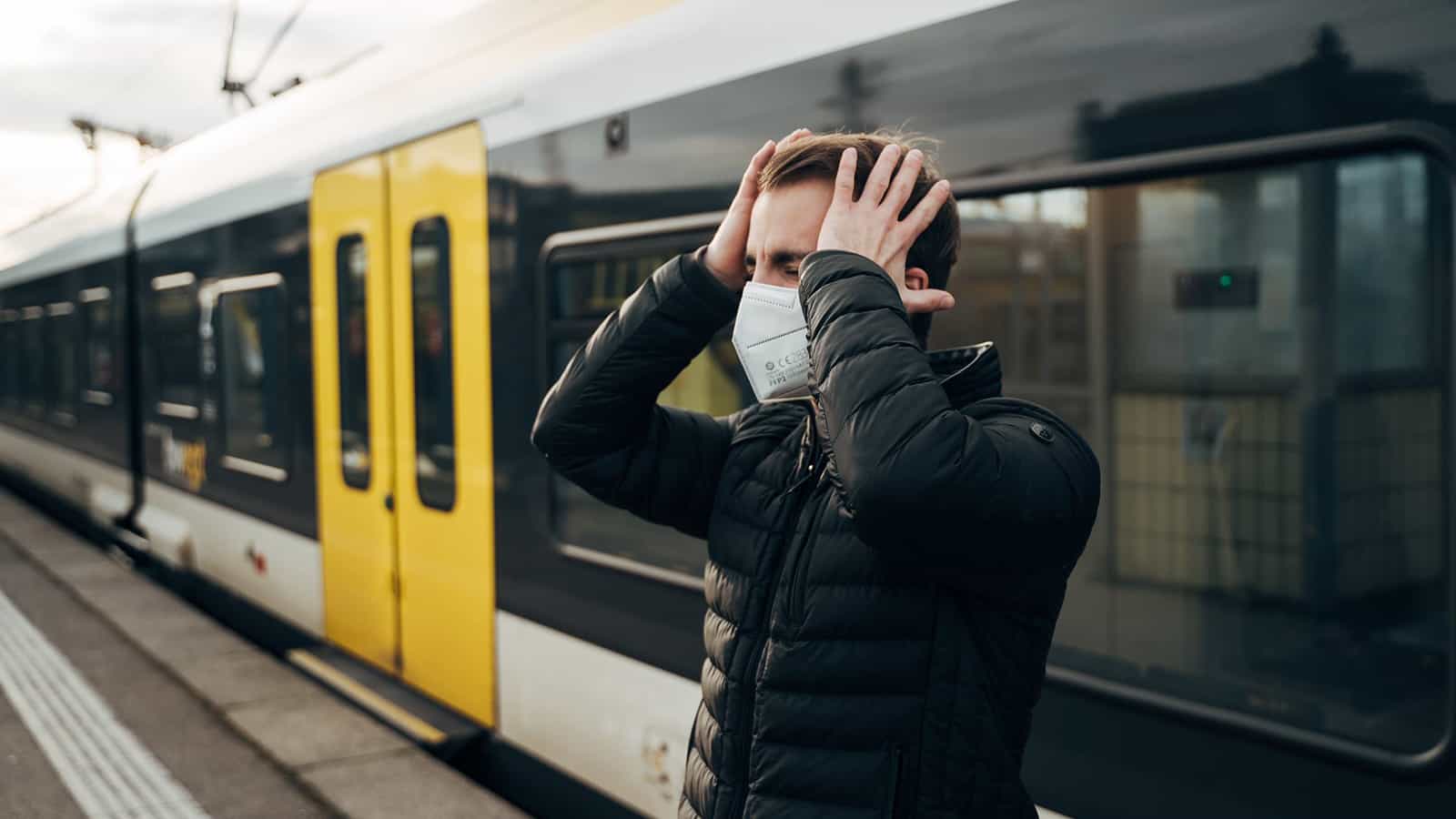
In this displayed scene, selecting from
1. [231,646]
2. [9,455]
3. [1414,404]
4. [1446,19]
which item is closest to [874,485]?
[1414,404]

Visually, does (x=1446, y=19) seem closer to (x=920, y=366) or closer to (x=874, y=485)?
(x=920, y=366)

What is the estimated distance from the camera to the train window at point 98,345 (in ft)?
31.6

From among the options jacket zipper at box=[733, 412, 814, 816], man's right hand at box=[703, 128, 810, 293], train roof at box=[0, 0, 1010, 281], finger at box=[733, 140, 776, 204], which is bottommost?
jacket zipper at box=[733, 412, 814, 816]

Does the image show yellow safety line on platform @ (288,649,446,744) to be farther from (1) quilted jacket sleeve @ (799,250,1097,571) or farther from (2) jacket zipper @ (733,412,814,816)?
(1) quilted jacket sleeve @ (799,250,1097,571)

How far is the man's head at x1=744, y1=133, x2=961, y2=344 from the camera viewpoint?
1505mm

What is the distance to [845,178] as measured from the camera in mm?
1436

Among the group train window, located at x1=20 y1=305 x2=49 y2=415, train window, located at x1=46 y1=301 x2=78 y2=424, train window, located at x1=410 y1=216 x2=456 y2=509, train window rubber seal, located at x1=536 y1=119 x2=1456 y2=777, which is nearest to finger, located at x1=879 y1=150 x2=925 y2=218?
train window rubber seal, located at x1=536 y1=119 x2=1456 y2=777

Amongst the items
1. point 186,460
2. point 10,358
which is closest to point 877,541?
point 186,460

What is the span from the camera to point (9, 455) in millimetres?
Result: 14695

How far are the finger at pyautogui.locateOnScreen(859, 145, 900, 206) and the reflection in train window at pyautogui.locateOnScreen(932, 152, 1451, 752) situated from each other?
3.01 feet

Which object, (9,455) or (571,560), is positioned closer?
(571,560)

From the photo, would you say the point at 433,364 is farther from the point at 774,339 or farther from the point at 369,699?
the point at 774,339

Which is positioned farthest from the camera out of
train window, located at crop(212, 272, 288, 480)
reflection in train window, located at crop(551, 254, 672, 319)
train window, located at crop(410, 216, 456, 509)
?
train window, located at crop(212, 272, 288, 480)

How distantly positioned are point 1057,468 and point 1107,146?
1.12 m
